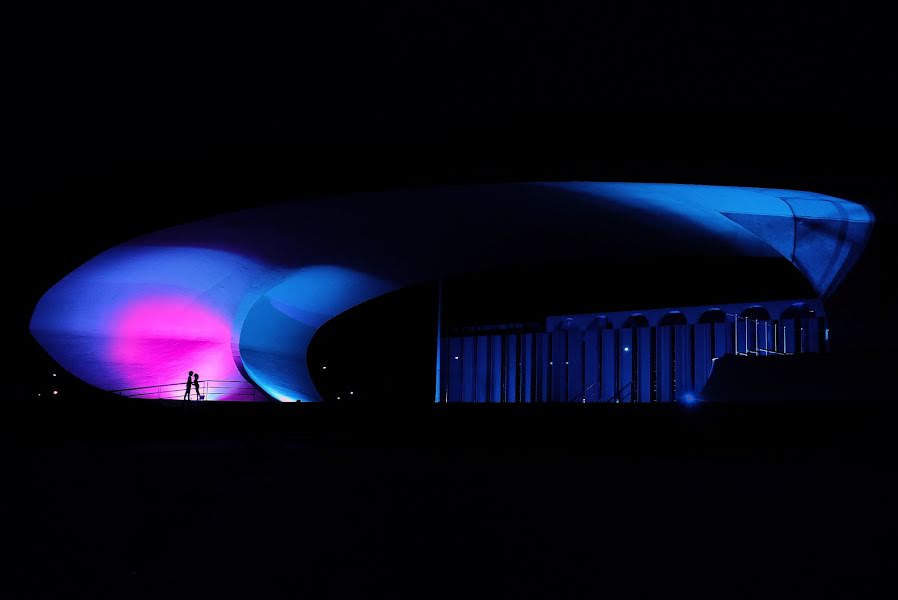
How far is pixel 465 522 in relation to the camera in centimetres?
310

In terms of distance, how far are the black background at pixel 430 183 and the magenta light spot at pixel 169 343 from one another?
329 centimetres

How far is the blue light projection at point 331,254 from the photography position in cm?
1283

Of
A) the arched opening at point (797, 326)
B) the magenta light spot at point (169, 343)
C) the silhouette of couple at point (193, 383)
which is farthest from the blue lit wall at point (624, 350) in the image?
the silhouette of couple at point (193, 383)

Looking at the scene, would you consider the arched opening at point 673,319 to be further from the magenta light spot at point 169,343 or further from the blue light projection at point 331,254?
the magenta light spot at point 169,343

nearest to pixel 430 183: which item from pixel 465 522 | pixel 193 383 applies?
pixel 465 522

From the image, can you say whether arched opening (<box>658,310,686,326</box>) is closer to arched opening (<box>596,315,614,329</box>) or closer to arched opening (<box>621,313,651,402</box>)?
arched opening (<box>621,313,651,402</box>)

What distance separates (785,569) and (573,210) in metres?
11.9

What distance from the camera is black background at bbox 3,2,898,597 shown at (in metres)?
2.44

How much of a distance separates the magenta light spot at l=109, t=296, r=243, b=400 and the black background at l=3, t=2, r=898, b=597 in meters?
3.29

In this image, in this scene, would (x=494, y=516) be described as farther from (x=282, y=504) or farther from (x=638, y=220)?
(x=638, y=220)

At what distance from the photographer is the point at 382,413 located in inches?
394

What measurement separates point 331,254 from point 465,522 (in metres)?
14.5

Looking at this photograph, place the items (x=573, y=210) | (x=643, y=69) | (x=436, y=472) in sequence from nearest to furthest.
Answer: (x=436, y=472)
(x=643, y=69)
(x=573, y=210)

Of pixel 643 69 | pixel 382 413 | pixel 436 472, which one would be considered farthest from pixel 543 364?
pixel 436 472
